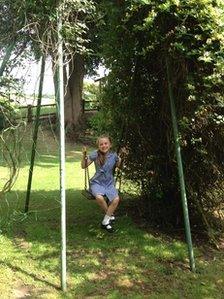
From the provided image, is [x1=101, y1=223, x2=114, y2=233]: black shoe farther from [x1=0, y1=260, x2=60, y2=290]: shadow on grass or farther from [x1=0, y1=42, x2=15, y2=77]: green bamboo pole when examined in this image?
[x1=0, y1=42, x2=15, y2=77]: green bamboo pole

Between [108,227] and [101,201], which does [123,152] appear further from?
[108,227]

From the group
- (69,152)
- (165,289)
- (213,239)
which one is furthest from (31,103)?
(69,152)

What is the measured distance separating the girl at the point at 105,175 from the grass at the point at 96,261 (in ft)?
1.30

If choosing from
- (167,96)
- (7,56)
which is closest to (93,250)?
(167,96)

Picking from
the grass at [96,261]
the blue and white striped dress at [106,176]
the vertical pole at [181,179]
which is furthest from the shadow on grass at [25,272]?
the vertical pole at [181,179]

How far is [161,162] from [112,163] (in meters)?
0.77

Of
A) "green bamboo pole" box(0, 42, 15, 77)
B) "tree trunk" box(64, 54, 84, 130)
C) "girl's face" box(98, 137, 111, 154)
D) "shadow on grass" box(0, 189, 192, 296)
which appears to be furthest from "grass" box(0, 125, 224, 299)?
"tree trunk" box(64, 54, 84, 130)

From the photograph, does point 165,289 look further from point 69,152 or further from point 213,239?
point 69,152

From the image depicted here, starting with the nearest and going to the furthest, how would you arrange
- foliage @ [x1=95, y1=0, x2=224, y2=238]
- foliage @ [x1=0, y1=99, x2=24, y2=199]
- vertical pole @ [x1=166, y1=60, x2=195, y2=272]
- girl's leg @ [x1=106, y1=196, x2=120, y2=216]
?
foliage @ [x1=0, y1=99, x2=24, y2=199] → foliage @ [x1=95, y1=0, x2=224, y2=238] → vertical pole @ [x1=166, y1=60, x2=195, y2=272] → girl's leg @ [x1=106, y1=196, x2=120, y2=216]

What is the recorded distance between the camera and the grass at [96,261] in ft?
18.7

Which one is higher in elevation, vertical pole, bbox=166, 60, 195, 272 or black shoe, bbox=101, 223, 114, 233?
vertical pole, bbox=166, 60, 195, 272

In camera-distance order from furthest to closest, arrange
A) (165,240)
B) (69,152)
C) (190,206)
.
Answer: (69,152) → (190,206) → (165,240)

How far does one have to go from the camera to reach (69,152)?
1820 centimetres

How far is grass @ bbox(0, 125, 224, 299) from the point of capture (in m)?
5.71
